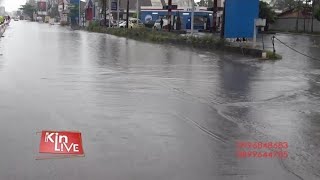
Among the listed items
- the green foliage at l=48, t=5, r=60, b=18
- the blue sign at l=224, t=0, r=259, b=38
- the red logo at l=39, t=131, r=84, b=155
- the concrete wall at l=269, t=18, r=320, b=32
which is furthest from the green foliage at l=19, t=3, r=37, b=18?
the red logo at l=39, t=131, r=84, b=155

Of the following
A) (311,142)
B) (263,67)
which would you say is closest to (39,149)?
(311,142)

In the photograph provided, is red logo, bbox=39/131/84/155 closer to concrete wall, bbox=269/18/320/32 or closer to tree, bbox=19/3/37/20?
concrete wall, bbox=269/18/320/32

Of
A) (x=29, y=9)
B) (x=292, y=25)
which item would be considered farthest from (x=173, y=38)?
(x=29, y=9)

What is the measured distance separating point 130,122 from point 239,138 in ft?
6.43

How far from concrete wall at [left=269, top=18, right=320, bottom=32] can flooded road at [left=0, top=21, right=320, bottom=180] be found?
2058 inches

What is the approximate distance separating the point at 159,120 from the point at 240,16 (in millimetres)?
20929

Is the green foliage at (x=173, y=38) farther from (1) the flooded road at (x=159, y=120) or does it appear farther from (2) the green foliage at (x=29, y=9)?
(2) the green foliage at (x=29, y=9)

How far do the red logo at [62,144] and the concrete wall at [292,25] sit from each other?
63.3 metres

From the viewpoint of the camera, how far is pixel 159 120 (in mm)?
9062

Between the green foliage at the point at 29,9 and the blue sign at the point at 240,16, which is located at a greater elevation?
the green foliage at the point at 29,9

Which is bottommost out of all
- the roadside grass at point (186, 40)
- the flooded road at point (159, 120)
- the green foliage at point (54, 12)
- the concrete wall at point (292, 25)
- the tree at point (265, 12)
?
the flooded road at point (159, 120)

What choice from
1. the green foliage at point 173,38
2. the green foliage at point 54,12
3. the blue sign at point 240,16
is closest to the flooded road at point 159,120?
the blue sign at point 240,16

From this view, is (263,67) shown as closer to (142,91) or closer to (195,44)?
(142,91)

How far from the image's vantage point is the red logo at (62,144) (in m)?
6.70
